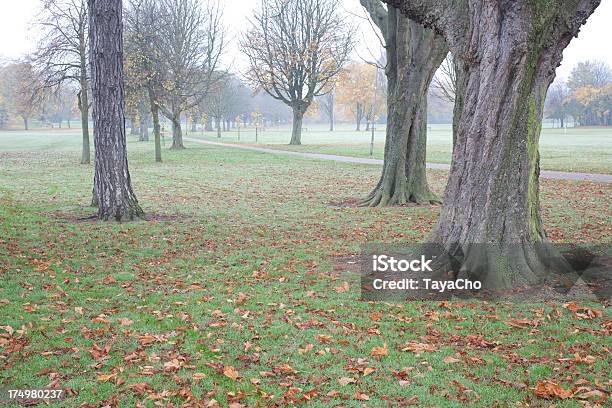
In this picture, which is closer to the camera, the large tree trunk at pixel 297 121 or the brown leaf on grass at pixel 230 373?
the brown leaf on grass at pixel 230 373

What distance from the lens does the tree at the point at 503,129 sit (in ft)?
19.8

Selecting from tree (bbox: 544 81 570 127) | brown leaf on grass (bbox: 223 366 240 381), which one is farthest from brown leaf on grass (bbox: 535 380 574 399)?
tree (bbox: 544 81 570 127)

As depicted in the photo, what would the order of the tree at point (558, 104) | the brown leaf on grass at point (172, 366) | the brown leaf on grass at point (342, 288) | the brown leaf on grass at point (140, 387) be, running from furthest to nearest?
the tree at point (558, 104), the brown leaf on grass at point (342, 288), the brown leaf on grass at point (172, 366), the brown leaf on grass at point (140, 387)

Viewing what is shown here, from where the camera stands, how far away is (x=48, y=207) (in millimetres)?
13180

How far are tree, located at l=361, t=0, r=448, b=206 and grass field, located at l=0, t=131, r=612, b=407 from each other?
3.10 m

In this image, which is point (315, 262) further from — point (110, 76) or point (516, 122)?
point (110, 76)

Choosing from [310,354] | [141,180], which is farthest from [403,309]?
[141,180]

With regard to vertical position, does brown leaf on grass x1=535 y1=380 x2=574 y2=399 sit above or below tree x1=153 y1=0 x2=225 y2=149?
below

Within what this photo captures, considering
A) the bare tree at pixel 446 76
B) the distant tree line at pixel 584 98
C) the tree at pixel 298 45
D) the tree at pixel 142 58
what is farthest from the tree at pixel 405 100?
the distant tree line at pixel 584 98

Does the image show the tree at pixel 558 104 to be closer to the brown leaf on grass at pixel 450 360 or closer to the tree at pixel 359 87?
the tree at pixel 359 87

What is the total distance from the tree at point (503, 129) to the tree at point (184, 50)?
26.3 m

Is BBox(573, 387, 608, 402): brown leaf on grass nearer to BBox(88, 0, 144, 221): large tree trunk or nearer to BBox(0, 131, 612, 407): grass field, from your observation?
BBox(0, 131, 612, 407): grass field

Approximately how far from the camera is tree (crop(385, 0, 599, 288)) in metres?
6.04

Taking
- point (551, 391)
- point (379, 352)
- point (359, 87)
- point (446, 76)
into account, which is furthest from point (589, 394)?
point (359, 87)
